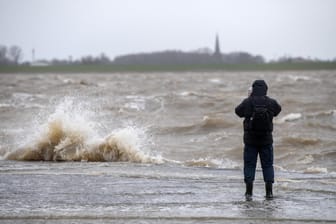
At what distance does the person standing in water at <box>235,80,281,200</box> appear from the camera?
28.8 feet

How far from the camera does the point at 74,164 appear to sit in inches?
509

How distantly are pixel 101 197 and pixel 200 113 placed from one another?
19.6 metres

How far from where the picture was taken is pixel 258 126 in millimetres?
8812

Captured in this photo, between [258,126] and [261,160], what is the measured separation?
0.56 metres

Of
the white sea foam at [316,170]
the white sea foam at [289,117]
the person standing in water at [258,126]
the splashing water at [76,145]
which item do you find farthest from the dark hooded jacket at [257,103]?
the white sea foam at [289,117]

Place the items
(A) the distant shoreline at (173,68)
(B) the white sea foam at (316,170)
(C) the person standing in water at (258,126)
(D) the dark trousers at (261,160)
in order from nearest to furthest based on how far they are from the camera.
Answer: (C) the person standing in water at (258,126) < (D) the dark trousers at (261,160) < (B) the white sea foam at (316,170) < (A) the distant shoreline at (173,68)

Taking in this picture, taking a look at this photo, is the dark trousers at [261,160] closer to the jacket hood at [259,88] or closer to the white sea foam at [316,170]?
the jacket hood at [259,88]

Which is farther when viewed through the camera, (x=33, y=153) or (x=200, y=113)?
(x=200, y=113)

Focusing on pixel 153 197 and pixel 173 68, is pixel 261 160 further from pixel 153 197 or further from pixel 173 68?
pixel 173 68

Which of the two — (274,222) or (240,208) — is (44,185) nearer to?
(240,208)

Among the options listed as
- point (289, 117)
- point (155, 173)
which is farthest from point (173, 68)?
point (155, 173)

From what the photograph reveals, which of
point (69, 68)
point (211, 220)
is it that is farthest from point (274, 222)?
point (69, 68)

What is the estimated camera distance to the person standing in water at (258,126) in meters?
8.79

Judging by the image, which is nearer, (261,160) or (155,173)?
(261,160)
